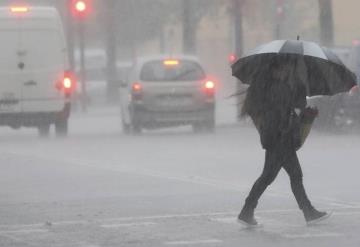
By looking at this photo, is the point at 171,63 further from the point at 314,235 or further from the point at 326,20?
the point at 314,235

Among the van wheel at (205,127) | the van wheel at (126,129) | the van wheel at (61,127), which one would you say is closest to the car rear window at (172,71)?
the van wheel at (205,127)

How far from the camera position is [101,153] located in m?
22.3

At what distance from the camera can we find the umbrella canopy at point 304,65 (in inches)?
464

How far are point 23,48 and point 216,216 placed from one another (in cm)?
1472

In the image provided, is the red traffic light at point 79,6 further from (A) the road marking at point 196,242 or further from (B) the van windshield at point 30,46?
(A) the road marking at point 196,242

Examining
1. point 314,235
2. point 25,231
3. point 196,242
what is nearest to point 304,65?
point 314,235

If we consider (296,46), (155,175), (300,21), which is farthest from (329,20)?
(300,21)

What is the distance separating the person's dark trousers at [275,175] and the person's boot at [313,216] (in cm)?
2

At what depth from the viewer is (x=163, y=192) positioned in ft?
50.1

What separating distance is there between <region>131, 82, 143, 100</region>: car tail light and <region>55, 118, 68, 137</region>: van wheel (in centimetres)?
154

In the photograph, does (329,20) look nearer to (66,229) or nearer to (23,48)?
(23,48)

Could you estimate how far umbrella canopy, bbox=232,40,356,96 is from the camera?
38.7 feet

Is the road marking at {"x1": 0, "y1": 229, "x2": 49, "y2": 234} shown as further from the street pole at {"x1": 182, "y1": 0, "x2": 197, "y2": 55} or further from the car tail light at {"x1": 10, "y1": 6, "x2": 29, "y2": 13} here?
the street pole at {"x1": 182, "y1": 0, "x2": 197, "y2": 55}

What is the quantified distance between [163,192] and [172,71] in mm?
12117
